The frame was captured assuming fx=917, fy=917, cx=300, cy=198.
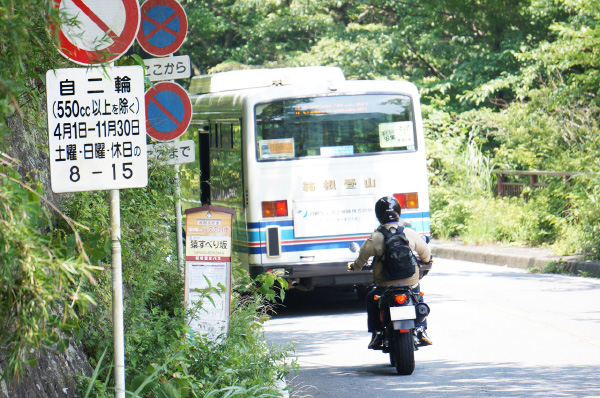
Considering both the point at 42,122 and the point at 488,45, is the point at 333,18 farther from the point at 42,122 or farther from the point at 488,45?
the point at 42,122

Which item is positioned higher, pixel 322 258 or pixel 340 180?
pixel 340 180

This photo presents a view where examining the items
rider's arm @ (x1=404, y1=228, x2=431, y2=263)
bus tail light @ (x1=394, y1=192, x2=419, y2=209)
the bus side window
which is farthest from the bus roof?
rider's arm @ (x1=404, y1=228, x2=431, y2=263)

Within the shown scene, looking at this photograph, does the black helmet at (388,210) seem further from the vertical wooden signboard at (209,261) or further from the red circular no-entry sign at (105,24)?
the red circular no-entry sign at (105,24)

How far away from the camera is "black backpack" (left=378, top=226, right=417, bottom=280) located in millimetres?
7945

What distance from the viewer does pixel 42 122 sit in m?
6.07

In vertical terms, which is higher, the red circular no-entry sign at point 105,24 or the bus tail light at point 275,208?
the red circular no-entry sign at point 105,24

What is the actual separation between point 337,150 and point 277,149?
2.79 ft

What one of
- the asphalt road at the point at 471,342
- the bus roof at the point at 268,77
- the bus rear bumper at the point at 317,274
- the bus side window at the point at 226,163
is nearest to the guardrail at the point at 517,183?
the asphalt road at the point at 471,342

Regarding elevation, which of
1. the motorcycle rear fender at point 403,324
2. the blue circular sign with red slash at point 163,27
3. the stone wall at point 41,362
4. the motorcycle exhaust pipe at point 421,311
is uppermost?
the blue circular sign with red slash at point 163,27

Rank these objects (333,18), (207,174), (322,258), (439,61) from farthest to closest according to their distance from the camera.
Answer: (333,18)
(439,61)
(207,174)
(322,258)

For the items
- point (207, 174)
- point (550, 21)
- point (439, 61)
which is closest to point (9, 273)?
point (207, 174)

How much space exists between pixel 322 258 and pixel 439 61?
15.5 meters

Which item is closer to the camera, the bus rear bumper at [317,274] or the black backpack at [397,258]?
the black backpack at [397,258]

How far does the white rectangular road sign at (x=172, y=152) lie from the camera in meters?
8.66
